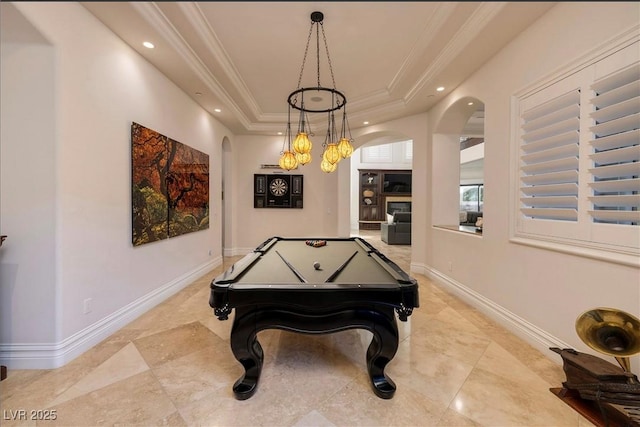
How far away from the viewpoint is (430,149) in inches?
165

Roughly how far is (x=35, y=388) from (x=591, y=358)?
3.51 meters

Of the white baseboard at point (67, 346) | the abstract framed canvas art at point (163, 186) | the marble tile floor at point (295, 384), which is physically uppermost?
the abstract framed canvas art at point (163, 186)

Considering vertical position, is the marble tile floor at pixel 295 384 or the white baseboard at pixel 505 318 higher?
the white baseboard at pixel 505 318

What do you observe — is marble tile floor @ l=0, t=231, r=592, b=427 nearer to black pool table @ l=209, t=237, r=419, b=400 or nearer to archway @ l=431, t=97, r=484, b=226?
black pool table @ l=209, t=237, r=419, b=400

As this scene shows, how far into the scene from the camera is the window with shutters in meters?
1.61

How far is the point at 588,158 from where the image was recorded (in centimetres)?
178

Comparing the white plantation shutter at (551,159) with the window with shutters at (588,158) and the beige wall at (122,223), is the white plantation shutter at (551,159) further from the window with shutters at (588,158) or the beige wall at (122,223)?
the beige wall at (122,223)

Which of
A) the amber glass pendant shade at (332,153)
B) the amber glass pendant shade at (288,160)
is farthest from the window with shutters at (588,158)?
the amber glass pendant shade at (288,160)

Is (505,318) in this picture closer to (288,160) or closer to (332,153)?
(332,153)

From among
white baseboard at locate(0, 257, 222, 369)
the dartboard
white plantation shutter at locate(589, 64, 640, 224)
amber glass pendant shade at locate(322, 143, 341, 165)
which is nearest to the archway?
amber glass pendant shade at locate(322, 143, 341, 165)

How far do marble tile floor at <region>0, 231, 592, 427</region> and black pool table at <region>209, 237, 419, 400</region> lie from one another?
173 mm

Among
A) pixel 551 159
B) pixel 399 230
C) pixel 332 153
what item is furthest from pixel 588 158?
pixel 399 230

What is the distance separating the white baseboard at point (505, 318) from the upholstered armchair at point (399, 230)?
3.52 metres

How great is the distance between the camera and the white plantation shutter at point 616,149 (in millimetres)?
1580
